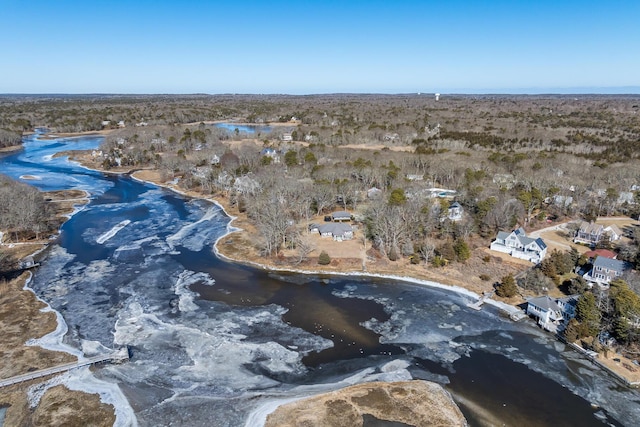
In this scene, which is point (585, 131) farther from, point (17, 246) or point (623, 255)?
point (17, 246)

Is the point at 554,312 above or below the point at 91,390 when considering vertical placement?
above

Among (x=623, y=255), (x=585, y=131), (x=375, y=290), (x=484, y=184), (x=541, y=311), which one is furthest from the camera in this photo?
(x=585, y=131)

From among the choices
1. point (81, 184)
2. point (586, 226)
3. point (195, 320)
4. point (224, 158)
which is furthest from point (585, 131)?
point (81, 184)

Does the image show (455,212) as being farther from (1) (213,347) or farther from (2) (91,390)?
(2) (91,390)

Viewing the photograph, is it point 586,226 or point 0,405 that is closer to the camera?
point 0,405

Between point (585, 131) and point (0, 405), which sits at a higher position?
point (585, 131)

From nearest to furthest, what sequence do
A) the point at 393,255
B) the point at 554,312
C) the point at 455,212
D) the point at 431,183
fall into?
the point at 554,312, the point at 393,255, the point at 455,212, the point at 431,183

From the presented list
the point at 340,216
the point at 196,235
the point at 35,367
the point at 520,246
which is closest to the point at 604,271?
the point at 520,246
